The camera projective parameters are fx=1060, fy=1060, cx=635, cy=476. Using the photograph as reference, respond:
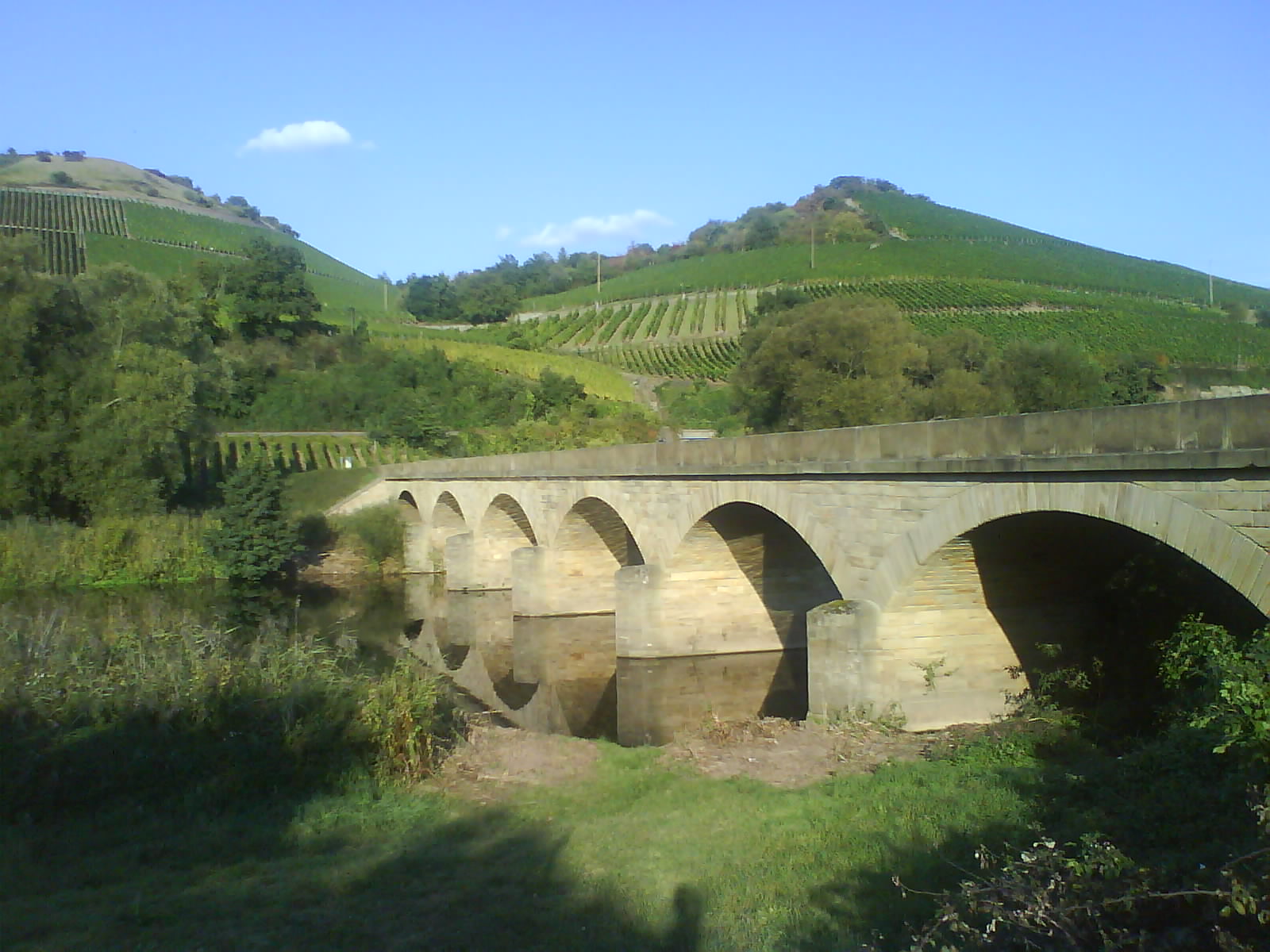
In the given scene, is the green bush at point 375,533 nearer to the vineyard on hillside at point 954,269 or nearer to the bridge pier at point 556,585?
the bridge pier at point 556,585

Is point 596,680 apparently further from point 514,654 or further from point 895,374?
point 895,374

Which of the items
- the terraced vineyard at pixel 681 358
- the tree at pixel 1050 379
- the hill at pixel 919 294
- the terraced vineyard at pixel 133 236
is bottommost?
the tree at pixel 1050 379

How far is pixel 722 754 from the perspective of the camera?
10766mm

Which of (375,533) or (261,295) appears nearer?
(375,533)

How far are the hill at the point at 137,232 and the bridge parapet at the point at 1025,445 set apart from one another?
4925cm

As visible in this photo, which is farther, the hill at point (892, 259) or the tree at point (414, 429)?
the hill at point (892, 259)

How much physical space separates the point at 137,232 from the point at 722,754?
91596mm

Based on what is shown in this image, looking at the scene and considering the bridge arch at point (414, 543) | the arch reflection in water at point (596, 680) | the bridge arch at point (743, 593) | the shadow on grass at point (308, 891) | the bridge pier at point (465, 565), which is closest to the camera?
the shadow on grass at point (308, 891)

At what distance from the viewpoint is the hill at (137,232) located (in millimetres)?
76938

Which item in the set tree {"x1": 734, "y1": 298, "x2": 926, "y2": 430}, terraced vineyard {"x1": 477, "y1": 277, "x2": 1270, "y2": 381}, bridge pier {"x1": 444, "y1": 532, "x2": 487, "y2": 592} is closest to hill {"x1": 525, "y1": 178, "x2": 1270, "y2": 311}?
terraced vineyard {"x1": 477, "y1": 277, "x2": 1270, "y2": 381}

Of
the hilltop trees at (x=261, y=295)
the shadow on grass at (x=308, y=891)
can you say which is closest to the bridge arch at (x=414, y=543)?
the shadow on grass at (x=308, y=891)

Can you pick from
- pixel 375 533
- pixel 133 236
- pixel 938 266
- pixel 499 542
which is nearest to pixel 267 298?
pixel 133 236

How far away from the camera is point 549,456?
81.1 ft

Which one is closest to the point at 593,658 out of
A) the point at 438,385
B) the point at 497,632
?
the point at 497,632
